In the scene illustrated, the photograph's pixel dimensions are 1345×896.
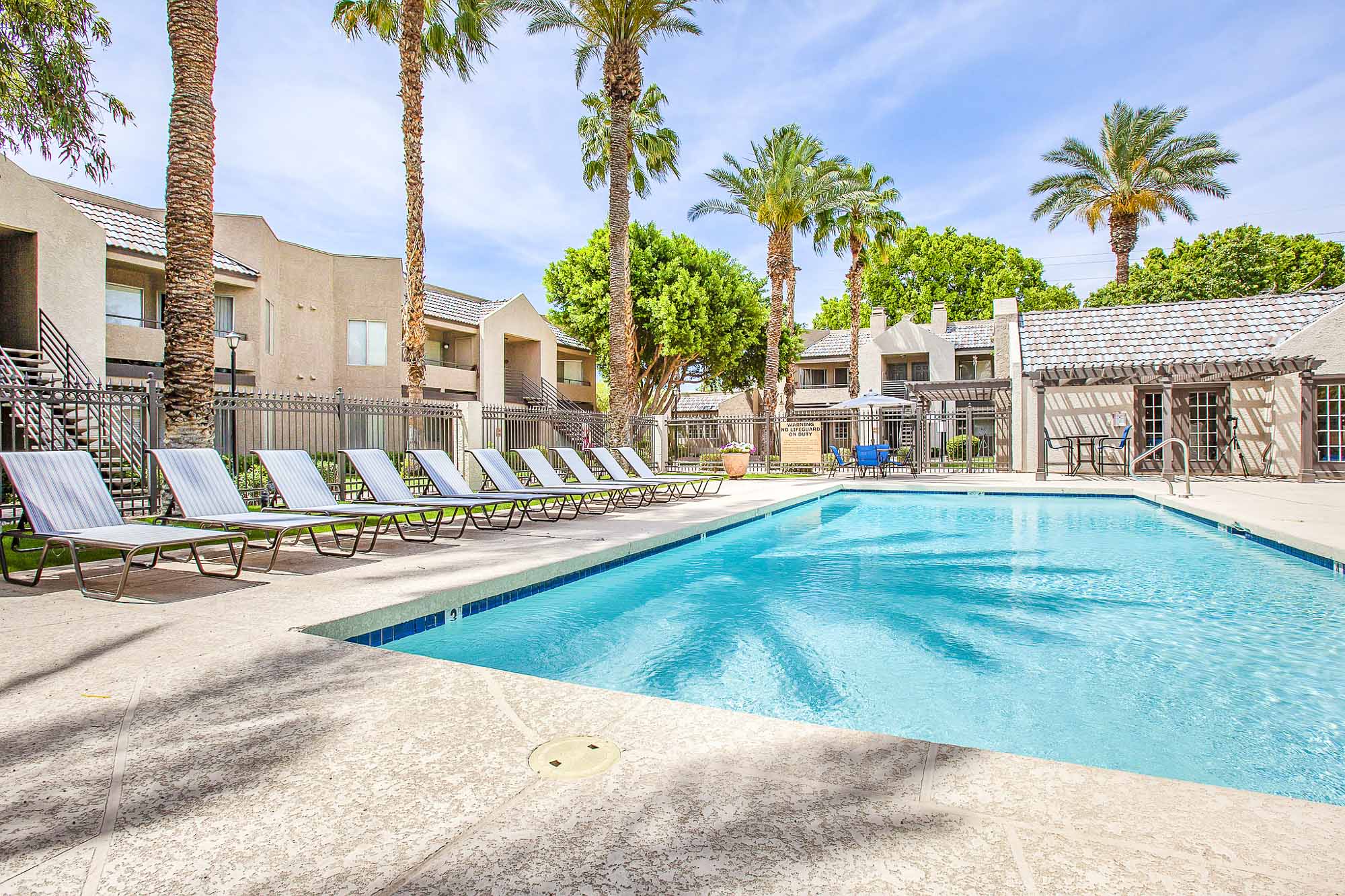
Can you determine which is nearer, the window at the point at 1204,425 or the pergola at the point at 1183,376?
the pergola at the point at 1183,376

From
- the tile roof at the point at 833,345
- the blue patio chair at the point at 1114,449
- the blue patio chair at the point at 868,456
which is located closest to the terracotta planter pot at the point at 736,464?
the blue patio chair at the point at 868,456

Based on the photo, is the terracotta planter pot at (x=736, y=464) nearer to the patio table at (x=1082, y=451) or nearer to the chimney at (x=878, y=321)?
the patio table at (x=1082, y=451)

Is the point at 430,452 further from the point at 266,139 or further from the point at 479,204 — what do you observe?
A: the point at 479,204

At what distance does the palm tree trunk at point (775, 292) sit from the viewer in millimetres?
25750

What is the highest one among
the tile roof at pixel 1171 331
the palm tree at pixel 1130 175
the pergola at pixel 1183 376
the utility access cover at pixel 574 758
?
the palm tree at pixel 1130 175

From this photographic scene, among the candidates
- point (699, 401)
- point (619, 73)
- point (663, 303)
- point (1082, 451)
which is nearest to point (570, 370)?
point (663, 303)

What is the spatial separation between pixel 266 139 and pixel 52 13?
8.33m

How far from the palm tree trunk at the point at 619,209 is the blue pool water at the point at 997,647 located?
26.9 ft

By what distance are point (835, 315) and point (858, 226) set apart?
1212 inches

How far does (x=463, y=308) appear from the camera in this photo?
29828 millimetres

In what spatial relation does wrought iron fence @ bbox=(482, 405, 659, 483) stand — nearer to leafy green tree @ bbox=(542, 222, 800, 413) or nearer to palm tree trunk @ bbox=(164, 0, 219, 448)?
palm tree trunk @ bbox=(164, 0, 219, 448)

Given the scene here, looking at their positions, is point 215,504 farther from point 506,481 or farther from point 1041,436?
point 1041,436

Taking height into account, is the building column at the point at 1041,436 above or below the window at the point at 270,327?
below

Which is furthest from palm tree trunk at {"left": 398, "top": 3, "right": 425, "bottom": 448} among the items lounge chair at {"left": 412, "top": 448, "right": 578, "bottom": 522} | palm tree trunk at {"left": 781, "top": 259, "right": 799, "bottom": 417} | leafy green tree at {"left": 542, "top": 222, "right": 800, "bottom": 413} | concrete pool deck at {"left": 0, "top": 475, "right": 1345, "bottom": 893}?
palm tree trunk at {"left": 781, "top": 259, "right": 799, "bottom": 417}
